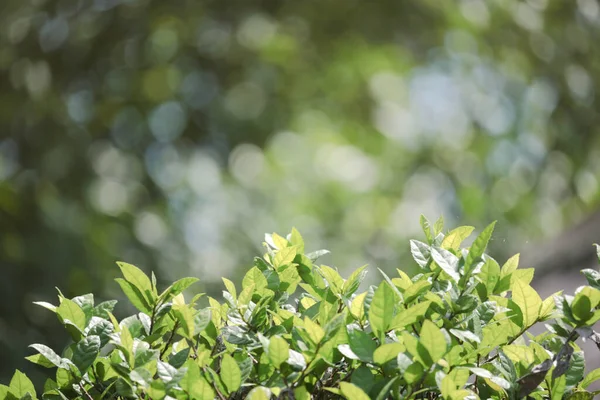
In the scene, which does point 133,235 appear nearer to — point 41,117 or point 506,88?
point 41,117

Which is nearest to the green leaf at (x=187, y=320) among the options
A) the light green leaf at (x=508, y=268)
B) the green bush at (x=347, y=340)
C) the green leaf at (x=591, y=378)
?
the green bush at (x=347, y=340)

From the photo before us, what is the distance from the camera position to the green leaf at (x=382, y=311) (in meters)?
0.92

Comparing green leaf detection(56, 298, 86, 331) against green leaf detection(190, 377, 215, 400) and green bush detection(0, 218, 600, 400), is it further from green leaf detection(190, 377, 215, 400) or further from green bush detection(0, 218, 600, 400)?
green leaf detection(190, 377, 215, 400)

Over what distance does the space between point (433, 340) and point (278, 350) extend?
191 mm

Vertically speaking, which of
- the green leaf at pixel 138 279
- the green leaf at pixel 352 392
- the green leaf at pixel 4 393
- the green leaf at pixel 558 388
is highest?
the green leaf at pixel 138 279

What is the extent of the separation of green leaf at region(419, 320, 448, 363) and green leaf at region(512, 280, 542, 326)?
0.18 metres

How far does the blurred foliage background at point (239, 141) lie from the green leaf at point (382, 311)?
2.91 meters

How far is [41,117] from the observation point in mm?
3877

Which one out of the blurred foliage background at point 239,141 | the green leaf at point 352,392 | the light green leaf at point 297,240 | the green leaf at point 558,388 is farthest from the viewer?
the blurred foliage background at point 239,141

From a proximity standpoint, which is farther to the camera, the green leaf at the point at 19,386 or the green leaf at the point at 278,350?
the green leaf at the point at 19,386

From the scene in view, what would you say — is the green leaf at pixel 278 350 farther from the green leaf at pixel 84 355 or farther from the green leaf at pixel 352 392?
the green leaf at pixel 84 355

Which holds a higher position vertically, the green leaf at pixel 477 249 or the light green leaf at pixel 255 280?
the green leaf at pixel 477 249

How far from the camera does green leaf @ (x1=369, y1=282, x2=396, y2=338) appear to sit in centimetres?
92

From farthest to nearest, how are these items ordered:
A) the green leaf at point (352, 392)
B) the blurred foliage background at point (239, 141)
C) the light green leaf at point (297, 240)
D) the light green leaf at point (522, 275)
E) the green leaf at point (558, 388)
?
the blurred foliage background at point (239, 141) < the light green leaf at point (297, 240) < the light green leaf at point (522, 275) < the green leaf at point (558, 388) < the green leaf at point (352, 392)
